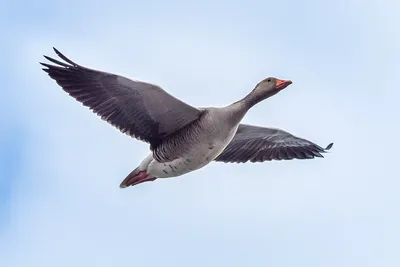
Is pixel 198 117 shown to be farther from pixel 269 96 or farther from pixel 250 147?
pixel 250 147

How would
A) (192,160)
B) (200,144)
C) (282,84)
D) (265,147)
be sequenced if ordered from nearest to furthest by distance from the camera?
1. (200,144)
2. (192,160)
3. (282,84)
4. (265,147)

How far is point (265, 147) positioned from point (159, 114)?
372cm

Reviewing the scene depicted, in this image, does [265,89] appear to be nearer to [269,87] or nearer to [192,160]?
[269,87]

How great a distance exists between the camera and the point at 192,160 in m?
20.5

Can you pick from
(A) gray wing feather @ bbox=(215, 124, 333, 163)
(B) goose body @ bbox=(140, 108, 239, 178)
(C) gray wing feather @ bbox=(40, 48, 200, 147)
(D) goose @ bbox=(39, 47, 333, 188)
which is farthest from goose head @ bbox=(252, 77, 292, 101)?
(A) gray wing feather @ bbox=(215, 124, 333, 163)

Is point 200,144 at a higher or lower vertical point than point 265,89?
lower

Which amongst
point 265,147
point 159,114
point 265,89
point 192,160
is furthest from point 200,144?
point 265,147

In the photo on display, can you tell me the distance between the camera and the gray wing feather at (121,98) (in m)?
20.1

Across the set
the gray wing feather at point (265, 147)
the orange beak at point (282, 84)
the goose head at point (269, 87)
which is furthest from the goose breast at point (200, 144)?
the gray wing feather at point (265, 147)

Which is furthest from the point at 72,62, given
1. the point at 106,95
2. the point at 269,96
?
the point at 269,96

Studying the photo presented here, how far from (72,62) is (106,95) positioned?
38.2 inches

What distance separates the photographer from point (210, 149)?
66.4 ft

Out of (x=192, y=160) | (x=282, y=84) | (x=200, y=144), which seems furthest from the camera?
(x=282, y=84)

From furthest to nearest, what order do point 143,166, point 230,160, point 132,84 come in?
point 230,160 < point 143,166 < point 132,84
